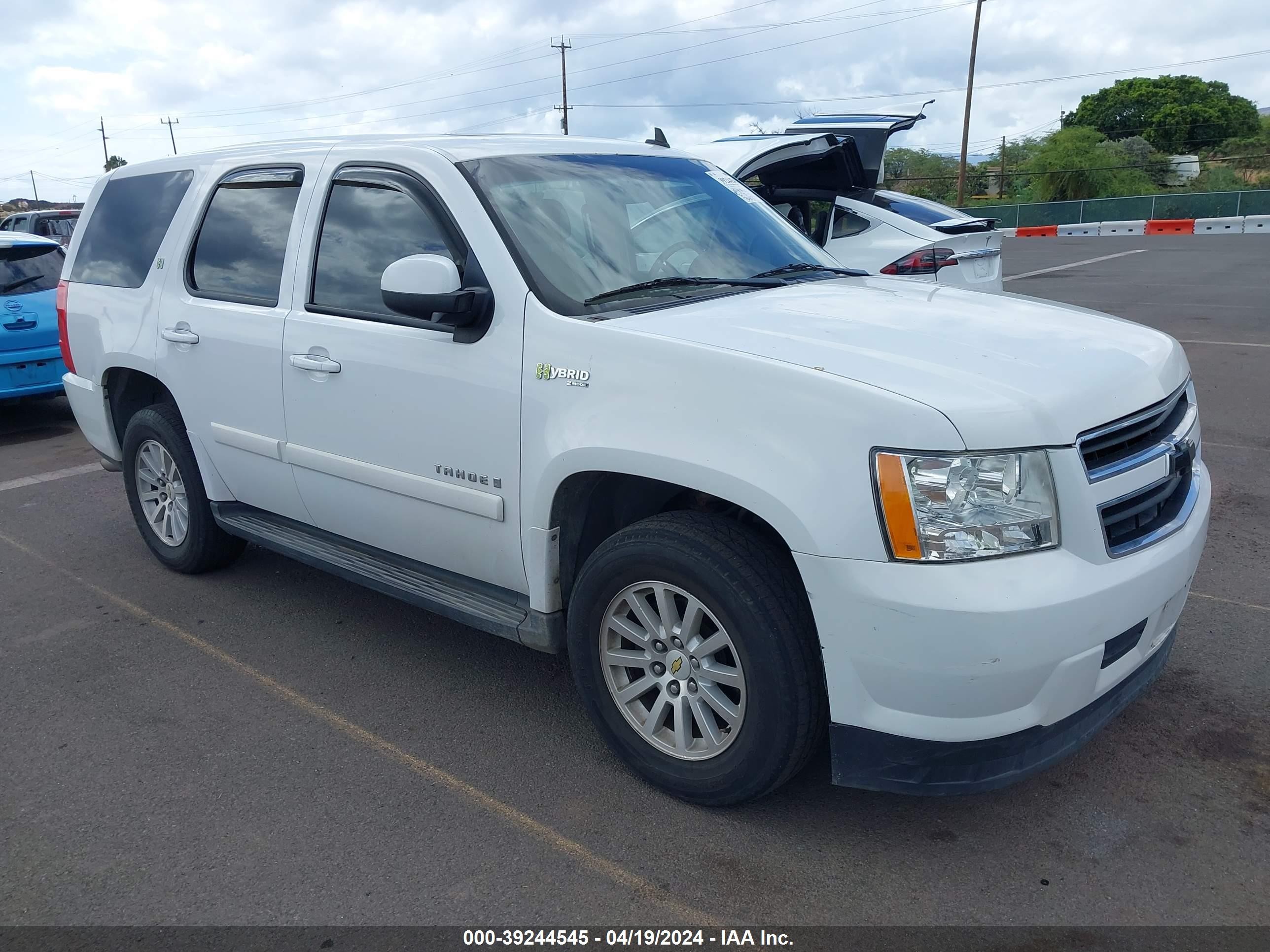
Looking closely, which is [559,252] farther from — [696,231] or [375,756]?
[375,756]

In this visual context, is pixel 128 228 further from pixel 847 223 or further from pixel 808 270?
pixel 847 223

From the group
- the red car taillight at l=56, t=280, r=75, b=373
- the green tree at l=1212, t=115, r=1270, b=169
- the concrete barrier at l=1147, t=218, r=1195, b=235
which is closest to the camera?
the red car taillight at l=56, t=280, r=75, b=373

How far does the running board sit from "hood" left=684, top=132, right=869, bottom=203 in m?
3.99

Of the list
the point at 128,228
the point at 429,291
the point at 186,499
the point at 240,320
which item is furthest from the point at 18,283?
the point at 429,291

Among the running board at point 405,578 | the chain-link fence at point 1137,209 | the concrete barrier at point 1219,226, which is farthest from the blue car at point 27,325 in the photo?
the chain-link fence at point 1137,209

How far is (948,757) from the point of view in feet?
8.91

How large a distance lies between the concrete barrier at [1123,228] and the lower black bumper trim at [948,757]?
35157 mm

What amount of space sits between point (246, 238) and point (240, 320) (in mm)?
388

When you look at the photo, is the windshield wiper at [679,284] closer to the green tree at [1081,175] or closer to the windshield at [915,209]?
the windshield at [915,209]

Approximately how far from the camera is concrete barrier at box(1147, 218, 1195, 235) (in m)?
32.4

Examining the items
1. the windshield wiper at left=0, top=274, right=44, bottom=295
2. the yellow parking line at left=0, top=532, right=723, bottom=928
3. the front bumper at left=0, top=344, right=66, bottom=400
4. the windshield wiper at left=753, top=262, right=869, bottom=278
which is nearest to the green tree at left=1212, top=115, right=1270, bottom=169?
the windshield wiper at left=0, top=274, right=44, bottom=295

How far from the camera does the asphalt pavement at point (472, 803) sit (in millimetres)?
2814

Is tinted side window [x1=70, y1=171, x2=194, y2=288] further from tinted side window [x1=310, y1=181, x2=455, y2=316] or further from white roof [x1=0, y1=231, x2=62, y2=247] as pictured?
white roof [x1=0, y1=231, x2=62, y2=247]

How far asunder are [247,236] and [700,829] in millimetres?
3055
